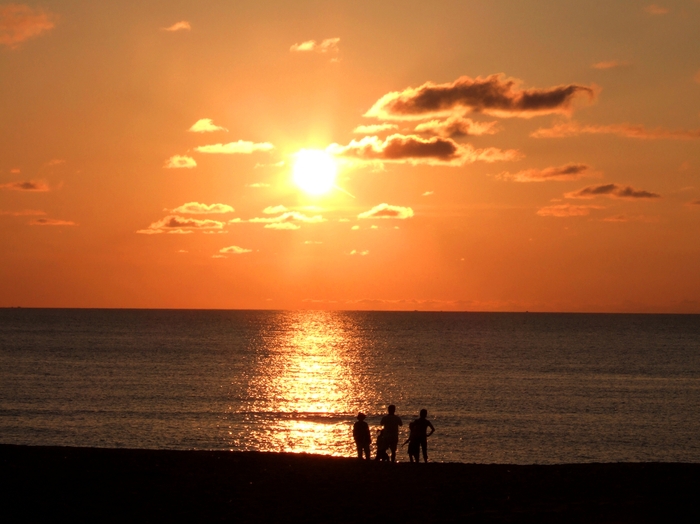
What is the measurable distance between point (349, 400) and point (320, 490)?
58.1 meters

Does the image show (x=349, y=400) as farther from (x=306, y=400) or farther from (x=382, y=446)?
(x=382, y=446)

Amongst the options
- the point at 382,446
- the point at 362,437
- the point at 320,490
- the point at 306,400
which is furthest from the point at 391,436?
the point at 306,400

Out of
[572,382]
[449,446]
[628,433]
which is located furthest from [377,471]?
[572,382]

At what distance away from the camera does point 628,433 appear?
5553 centimetres

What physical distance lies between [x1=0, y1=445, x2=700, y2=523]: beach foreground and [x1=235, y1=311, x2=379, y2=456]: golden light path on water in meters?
26.4

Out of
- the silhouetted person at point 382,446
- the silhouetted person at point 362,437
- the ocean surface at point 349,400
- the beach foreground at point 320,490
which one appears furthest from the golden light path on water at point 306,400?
the beach foreground at point 320,490

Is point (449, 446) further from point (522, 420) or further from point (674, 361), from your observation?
point (674, 361)

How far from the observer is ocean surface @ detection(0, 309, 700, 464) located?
166 feet

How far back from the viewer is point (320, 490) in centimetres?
1905

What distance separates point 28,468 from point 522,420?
4538cm

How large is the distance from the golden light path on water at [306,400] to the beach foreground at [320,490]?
26.4 m

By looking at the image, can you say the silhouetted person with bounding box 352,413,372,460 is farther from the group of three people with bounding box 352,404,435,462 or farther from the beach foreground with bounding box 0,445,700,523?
the beach foreground with bounding box 0,445,700,523

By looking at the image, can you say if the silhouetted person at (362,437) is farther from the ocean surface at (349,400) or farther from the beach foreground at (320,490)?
the ocean surface at (349,400)

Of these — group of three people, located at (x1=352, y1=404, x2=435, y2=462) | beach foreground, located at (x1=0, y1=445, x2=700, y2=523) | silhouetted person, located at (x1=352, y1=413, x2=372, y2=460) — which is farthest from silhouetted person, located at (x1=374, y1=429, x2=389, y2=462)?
beach foreground, located at (x1=0, y1=445, x2=700, y2=523)
